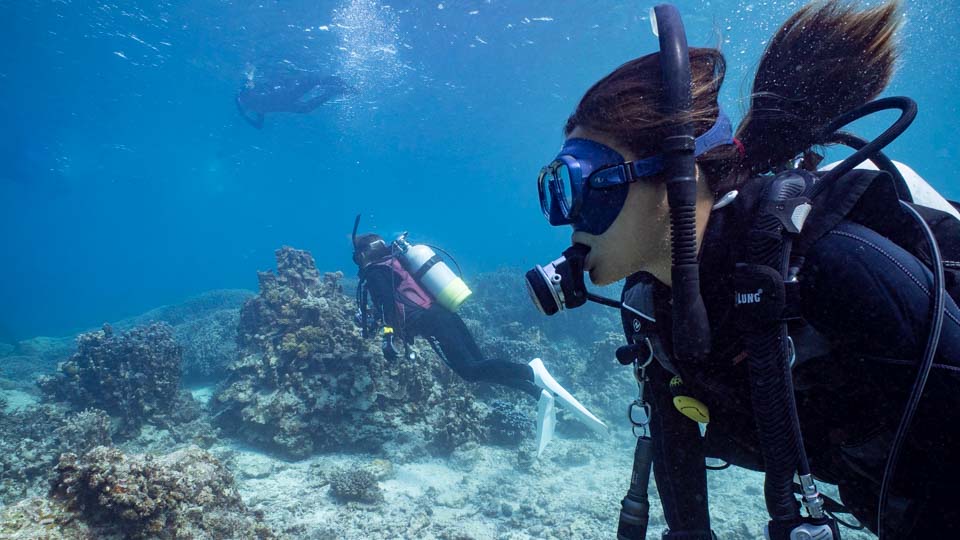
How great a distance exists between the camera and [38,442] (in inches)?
290

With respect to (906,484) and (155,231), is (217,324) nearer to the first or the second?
(906,484)

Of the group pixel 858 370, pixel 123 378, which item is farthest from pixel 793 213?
pixel 123 378

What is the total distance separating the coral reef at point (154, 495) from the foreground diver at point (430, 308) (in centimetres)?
407

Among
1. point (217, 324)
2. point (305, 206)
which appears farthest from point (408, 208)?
point (217, 324)

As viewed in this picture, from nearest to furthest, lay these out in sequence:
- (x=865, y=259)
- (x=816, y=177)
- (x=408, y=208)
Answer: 1. (x=865, y=259)
2. (x=816, y=177)
3. (x=408, y=208)

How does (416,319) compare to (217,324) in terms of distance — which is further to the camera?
(217,324)

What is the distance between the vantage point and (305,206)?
135750 mm

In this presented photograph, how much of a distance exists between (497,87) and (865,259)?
1599 inches

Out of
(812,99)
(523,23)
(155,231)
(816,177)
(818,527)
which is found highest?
(155,231)

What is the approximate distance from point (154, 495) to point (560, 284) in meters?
4.36

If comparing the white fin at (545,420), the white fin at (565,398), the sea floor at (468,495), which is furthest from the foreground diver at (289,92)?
the white fin at (545,420)

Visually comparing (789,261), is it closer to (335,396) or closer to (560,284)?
(560,284)

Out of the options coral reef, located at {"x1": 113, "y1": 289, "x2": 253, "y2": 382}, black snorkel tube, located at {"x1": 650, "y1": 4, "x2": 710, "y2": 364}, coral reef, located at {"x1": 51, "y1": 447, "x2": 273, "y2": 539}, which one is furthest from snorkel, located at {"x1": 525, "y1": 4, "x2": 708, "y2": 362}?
coral reef, located at {"x1": 113, "y1": 289, "x2": 253, "y2": 382}

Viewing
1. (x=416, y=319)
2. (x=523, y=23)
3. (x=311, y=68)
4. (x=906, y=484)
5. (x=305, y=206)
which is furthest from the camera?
(x=305, y=206)
